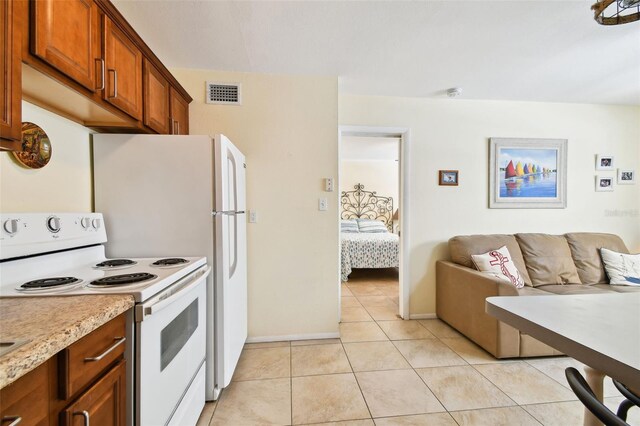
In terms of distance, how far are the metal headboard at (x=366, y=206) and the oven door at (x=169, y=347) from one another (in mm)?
5143

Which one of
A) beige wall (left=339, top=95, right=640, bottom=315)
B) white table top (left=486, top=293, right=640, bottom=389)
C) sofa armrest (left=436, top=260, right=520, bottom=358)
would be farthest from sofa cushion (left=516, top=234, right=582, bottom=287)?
white table top (left=486, top=293, right=640, bottom=389)

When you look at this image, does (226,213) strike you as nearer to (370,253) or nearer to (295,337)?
(295,337)

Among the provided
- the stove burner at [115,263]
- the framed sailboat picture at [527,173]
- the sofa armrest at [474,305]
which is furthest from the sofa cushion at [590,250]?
the stove burner at [115,263]

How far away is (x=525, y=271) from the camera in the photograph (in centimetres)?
275

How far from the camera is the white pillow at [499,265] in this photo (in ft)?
8.32

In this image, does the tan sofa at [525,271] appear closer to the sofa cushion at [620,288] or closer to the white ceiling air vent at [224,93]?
the sofa cushion at [620,288]

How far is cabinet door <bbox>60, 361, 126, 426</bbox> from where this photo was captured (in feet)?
2.42

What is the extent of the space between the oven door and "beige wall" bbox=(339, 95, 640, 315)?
2278 mm

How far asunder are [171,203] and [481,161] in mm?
3143

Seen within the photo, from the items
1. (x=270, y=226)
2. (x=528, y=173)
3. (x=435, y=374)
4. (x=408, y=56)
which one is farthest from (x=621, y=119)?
(x=270, y=226)

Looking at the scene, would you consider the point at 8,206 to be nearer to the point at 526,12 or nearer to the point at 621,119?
the point at 526,12

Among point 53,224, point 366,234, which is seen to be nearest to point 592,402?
point 53,224

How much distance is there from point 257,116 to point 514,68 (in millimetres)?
2317

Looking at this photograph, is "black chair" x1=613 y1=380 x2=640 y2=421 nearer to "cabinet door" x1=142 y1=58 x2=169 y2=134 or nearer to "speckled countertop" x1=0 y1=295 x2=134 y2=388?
"speckled countertop" x1=0 y1=295 x2=134 y2=388
